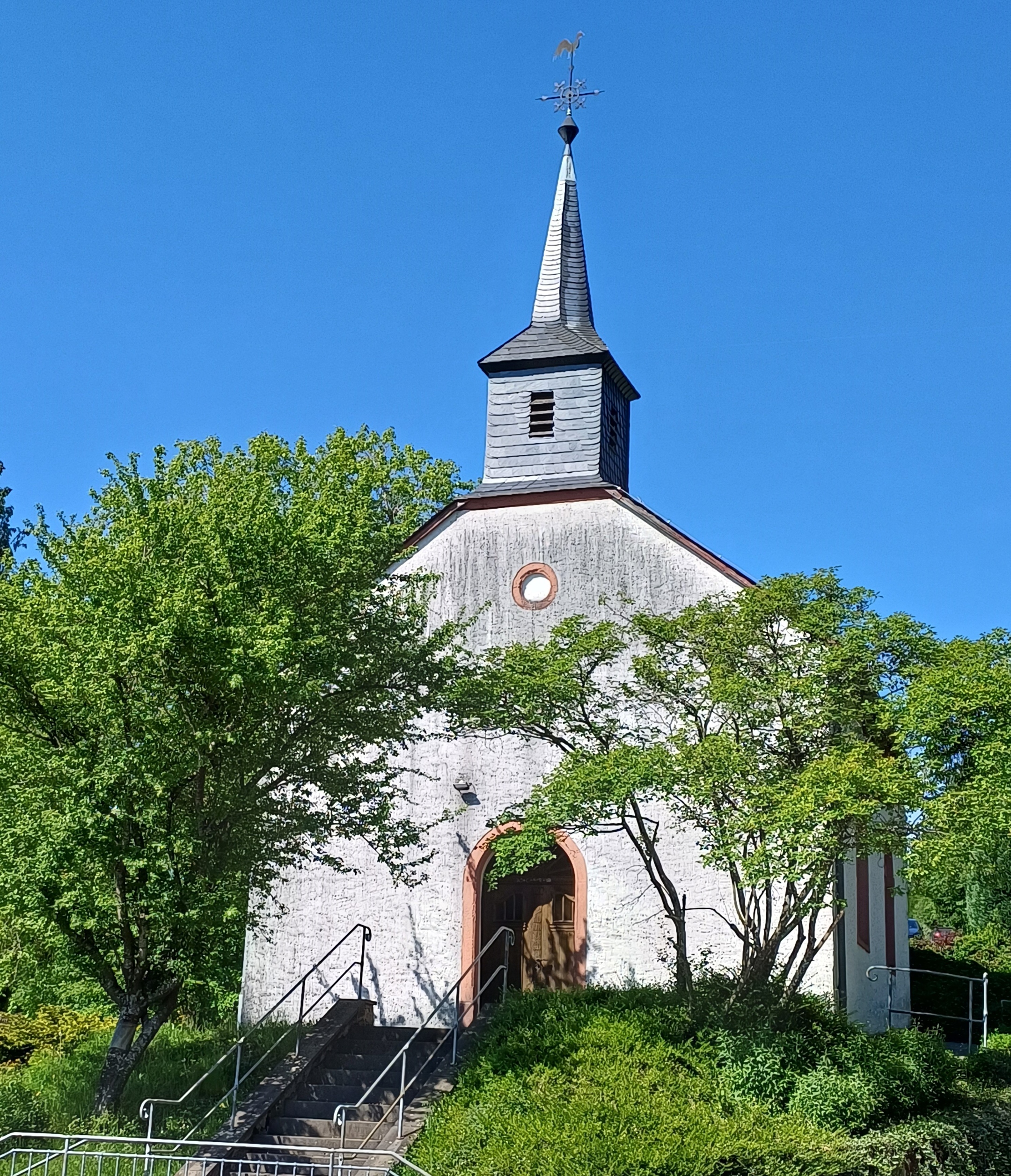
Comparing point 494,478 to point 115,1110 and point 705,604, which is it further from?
point 115,1110

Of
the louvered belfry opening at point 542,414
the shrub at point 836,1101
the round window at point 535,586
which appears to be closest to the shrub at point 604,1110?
the shrub at point 836,1101

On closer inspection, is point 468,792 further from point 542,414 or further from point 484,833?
point 542,414

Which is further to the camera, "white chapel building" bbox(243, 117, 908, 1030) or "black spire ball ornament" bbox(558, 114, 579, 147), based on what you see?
"black spire ball ornament" bbox(558, 114, 579, 147)

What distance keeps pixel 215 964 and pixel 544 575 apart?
294 inches

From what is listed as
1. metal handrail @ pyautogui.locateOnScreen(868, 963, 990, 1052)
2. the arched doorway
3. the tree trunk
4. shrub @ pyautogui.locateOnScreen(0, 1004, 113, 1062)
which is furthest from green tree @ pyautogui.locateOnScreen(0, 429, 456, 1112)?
metal handrail @ pyautogui.locateOnScreen(868, 963, 990, 1052)

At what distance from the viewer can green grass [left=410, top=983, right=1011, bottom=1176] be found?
11.8 metres

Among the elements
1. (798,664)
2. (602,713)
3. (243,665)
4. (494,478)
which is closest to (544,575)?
(494,478)

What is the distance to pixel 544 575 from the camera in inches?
760

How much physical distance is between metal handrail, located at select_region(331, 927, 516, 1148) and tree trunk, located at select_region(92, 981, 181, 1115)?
215 cm

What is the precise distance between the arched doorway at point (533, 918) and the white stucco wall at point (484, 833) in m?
0.15

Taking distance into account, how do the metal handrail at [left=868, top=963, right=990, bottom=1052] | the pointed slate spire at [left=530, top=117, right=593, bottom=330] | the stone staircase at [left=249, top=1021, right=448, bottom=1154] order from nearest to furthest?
the stone staircase at [left=249, top=1021, right=448, bottom=1154] → the metal handrail at [left=868, top=963, right=990, bottom=1052] → the pointed slate spire at [left=530, top=117, right=593, bottom=330]

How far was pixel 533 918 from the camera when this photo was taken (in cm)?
1820

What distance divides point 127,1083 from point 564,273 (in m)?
13.9

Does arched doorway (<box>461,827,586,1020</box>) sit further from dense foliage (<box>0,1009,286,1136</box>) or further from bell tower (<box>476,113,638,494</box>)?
bell tower (<box>476,113,638,494</box>)
